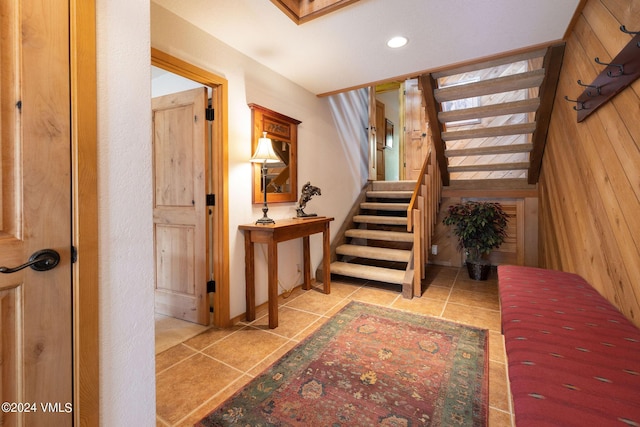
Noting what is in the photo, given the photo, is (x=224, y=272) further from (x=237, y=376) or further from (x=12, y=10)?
(x=12, y=10)

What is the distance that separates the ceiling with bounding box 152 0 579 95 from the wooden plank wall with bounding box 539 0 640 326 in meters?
0.34

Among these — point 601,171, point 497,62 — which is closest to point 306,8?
point 497,62

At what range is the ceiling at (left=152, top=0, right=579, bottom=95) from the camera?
188cm

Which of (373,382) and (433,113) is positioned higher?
(433,113)

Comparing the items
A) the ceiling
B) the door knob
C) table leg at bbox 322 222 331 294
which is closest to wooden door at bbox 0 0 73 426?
the door knob

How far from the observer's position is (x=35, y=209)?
854mm

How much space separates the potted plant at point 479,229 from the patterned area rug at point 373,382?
1.56 metres

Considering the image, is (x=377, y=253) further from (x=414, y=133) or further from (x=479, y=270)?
(x=414, y=133)

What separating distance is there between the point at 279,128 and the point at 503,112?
2385 mm

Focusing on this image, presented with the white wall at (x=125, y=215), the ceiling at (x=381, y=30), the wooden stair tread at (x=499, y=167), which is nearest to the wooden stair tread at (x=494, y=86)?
the ceiling at (x=381, y=30)

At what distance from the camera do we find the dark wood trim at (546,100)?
2381 millimetres

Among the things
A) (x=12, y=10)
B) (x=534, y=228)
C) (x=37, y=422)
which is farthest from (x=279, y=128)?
(x=534, y=228)

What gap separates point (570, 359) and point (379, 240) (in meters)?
3.27

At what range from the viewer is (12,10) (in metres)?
0.82
